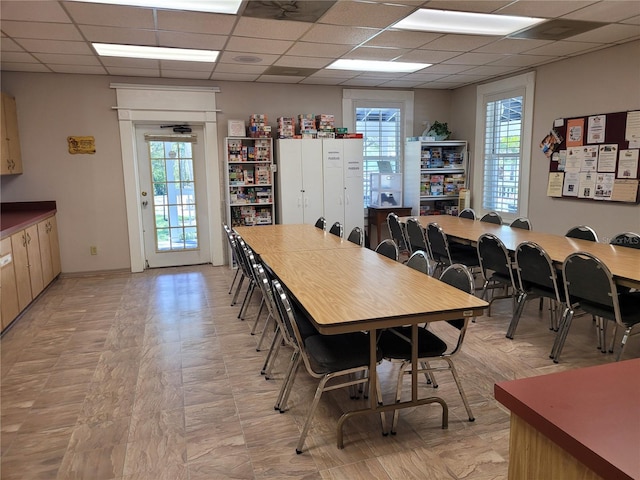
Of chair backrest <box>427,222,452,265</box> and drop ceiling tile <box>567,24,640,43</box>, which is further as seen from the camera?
chair backrest <box>427,222,452,265</box>

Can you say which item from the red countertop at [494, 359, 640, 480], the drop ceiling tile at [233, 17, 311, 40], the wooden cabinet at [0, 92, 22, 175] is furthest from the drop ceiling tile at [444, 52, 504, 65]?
the wooden cabinet at [0, 92, 22, 175]

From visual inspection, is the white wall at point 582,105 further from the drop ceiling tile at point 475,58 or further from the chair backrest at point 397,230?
the chair backrest at point 397,230

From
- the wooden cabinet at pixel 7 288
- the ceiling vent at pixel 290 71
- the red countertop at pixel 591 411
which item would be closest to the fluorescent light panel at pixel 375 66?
the ceiling vent at pixel 290 71

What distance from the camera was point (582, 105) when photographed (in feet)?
17.0

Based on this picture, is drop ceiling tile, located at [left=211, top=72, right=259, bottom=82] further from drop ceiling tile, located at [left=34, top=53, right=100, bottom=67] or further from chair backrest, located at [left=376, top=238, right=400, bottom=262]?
chair backrest, located at [left=376, top=238, right=400, bottom=262]

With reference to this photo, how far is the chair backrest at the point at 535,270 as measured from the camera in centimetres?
335

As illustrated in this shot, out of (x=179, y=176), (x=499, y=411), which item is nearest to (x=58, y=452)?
(x=499, y=411)

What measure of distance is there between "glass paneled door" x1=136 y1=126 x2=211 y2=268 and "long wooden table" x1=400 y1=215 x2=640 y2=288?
319cm

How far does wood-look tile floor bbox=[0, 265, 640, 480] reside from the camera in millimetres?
2199

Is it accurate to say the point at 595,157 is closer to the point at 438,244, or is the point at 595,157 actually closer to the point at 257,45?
the point at 438,244

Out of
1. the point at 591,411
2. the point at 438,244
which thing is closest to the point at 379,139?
the point at 438,244

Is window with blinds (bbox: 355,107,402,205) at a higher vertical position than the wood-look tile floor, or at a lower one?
higher

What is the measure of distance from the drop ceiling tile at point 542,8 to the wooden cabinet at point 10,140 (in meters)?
5.15

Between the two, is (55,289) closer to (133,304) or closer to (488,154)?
(133,304)
